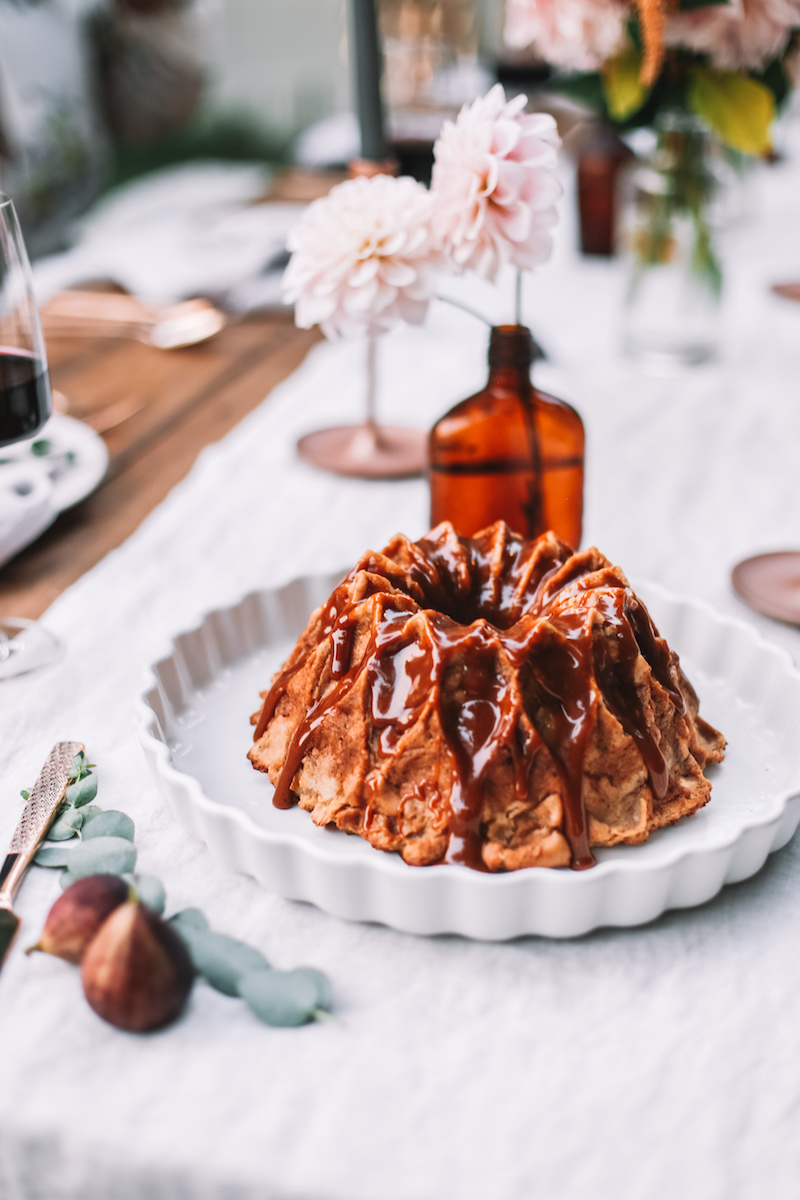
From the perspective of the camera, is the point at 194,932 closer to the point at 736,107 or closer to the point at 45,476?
the point at 45,476

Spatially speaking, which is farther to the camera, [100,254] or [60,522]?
[100,254]

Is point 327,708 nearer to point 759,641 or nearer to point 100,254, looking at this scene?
point 759,641

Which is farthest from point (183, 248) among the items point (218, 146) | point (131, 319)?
point (218, 146)

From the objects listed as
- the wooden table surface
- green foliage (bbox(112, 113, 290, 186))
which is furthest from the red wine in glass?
green foliage (bbox(112, 113, 290, 186))

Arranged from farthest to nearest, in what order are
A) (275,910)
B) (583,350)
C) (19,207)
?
(19,207) < (583,350) < (275,910)

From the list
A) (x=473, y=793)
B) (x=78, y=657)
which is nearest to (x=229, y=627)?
(x=78, y=657)

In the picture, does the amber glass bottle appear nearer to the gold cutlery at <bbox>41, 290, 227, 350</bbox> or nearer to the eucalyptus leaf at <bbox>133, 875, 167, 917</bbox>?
the eucalyptus leaf at <bbox>133, 875, 167, 917</bbox>
